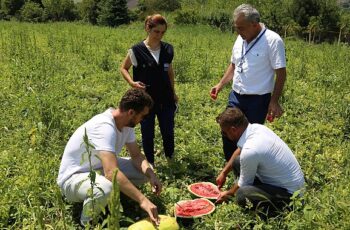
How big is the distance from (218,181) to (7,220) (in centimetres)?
207

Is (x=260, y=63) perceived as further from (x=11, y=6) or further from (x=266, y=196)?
(x=11, y=6)

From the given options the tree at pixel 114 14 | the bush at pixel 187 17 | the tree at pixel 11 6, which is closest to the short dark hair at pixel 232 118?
the bush at pixel 187 17

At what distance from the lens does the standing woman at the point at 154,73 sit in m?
4.56

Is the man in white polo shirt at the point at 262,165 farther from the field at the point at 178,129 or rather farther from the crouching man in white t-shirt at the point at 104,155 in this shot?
the crouching man in white t-shirt at the point at 104,155

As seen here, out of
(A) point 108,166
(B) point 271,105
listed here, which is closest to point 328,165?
(B) point 271,105

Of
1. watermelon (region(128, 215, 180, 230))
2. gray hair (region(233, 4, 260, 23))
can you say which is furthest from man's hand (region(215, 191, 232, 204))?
gray hair (region(233, 4, 260, 23))

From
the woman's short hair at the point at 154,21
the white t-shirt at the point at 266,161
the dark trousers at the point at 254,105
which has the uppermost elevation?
the woman's short hair at the point at 154,21

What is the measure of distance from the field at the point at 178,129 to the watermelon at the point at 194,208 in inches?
3.0

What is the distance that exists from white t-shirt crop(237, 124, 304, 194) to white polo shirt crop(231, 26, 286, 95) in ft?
2.19

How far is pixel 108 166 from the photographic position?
11.3 feet

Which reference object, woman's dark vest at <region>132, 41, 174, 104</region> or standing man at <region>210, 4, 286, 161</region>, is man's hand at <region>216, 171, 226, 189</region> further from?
woman's dark vest at <region>132, 41, 174, 104</region>

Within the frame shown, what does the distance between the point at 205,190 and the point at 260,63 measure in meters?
1.47

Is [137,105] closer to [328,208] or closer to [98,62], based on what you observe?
[328,208]

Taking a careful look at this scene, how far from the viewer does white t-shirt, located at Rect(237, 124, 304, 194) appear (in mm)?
3629
